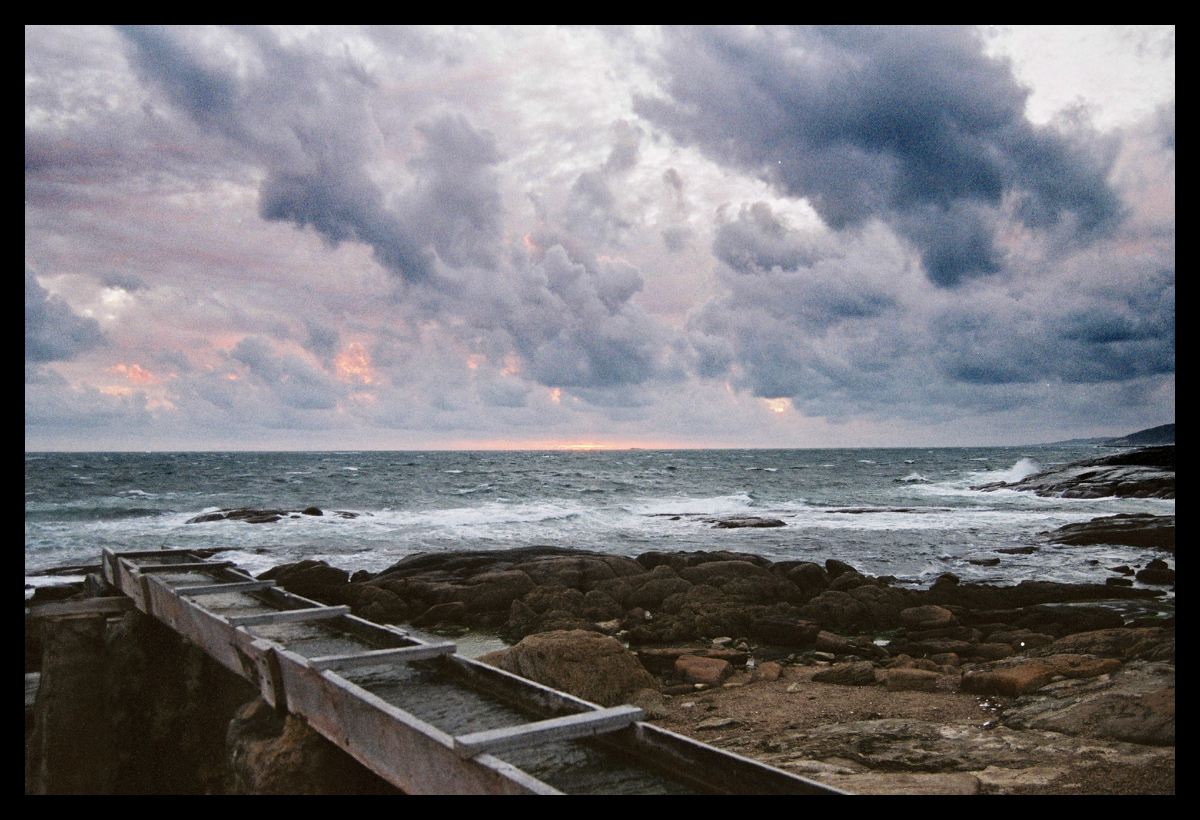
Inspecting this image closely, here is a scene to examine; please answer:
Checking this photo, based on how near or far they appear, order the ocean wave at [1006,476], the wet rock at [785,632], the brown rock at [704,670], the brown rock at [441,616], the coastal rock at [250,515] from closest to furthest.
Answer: the brown rock at [704,670] → the wet rock at [785,632] → the brown rock at [441,616] → the coastal rock at [250,515] → the ocean wave at [1006,476]

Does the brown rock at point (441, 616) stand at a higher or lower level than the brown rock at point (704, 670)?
lower

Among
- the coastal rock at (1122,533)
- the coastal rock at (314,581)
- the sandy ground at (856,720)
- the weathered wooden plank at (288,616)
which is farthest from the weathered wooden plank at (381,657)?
the coastal rock at (1122,533)

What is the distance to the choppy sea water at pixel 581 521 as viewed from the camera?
22625 millimetres

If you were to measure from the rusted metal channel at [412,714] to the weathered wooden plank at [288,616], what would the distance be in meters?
0.01

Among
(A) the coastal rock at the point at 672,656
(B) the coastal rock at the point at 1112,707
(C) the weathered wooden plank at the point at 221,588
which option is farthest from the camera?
(A) the coastal rock at the point at 672,656

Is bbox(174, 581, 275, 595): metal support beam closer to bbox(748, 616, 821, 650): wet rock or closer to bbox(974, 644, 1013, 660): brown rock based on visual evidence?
bbox(748, 616, 821, 650): wet rock

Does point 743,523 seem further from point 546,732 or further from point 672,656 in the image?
point 546,732

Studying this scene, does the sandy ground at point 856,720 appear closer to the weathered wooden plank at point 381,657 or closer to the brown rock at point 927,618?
the weathered wooden plank at point 381,657

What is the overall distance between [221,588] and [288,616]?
181cm

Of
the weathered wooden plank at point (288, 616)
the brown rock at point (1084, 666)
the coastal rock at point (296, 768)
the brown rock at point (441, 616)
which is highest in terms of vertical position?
the weathered wooden plank at point (288, 616)

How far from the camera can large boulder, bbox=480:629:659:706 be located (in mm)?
8570

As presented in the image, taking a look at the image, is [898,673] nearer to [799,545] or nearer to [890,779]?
[890,779]

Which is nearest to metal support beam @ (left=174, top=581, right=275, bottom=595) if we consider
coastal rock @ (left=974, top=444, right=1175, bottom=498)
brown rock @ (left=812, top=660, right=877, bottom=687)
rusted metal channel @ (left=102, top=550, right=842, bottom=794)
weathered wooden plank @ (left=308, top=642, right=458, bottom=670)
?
rusted metal channel @ (left=102, top=550, right=842, bottom=794)
